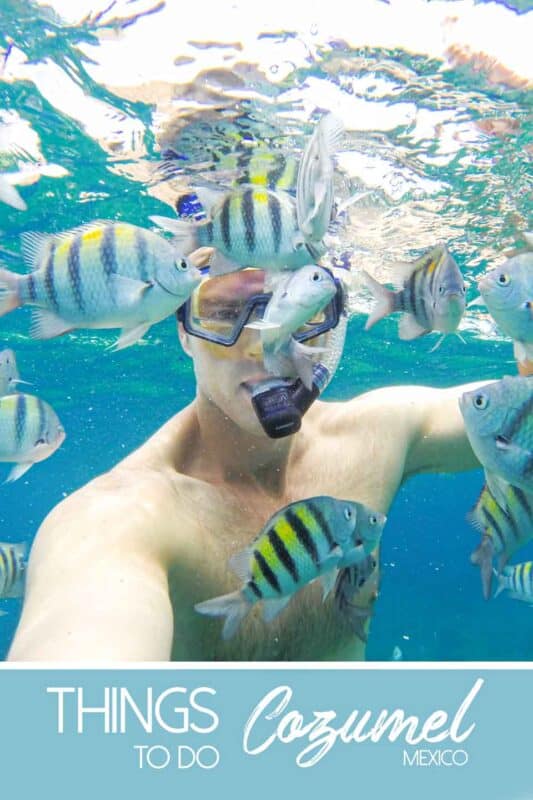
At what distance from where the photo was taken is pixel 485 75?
747 cm

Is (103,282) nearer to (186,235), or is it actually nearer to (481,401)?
(186,235)

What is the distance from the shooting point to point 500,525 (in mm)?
2977

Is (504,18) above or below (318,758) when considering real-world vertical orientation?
above

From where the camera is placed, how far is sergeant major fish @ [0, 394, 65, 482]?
480cm

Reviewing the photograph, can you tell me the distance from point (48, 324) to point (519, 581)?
4.23 m

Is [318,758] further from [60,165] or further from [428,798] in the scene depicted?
[60,165]

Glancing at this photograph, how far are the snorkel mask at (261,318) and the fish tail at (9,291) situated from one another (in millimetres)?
1396

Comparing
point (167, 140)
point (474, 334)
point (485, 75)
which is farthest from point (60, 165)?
point (474, 334)

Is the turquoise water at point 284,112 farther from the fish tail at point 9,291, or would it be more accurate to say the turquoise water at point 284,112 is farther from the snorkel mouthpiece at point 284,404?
the fish tail at point 9,291

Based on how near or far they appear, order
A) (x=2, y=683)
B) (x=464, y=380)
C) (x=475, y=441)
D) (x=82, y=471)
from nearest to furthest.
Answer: (x=475, y=441)
(x=2, y=683)
(x=464, y=380)
(x=82, y=471)

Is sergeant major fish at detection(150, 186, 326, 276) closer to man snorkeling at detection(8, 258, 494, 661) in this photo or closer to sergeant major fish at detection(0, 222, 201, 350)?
sergeant major fish at detection(0, 222, 201, 350)

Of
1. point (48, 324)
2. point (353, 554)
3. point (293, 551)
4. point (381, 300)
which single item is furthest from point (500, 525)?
point (48, 324)

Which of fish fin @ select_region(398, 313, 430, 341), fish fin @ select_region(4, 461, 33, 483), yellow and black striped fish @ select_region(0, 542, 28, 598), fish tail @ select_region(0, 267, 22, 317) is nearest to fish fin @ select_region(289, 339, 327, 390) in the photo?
fish fin @ select_region(398, 313, 430, 341)

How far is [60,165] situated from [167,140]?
7.79ft
